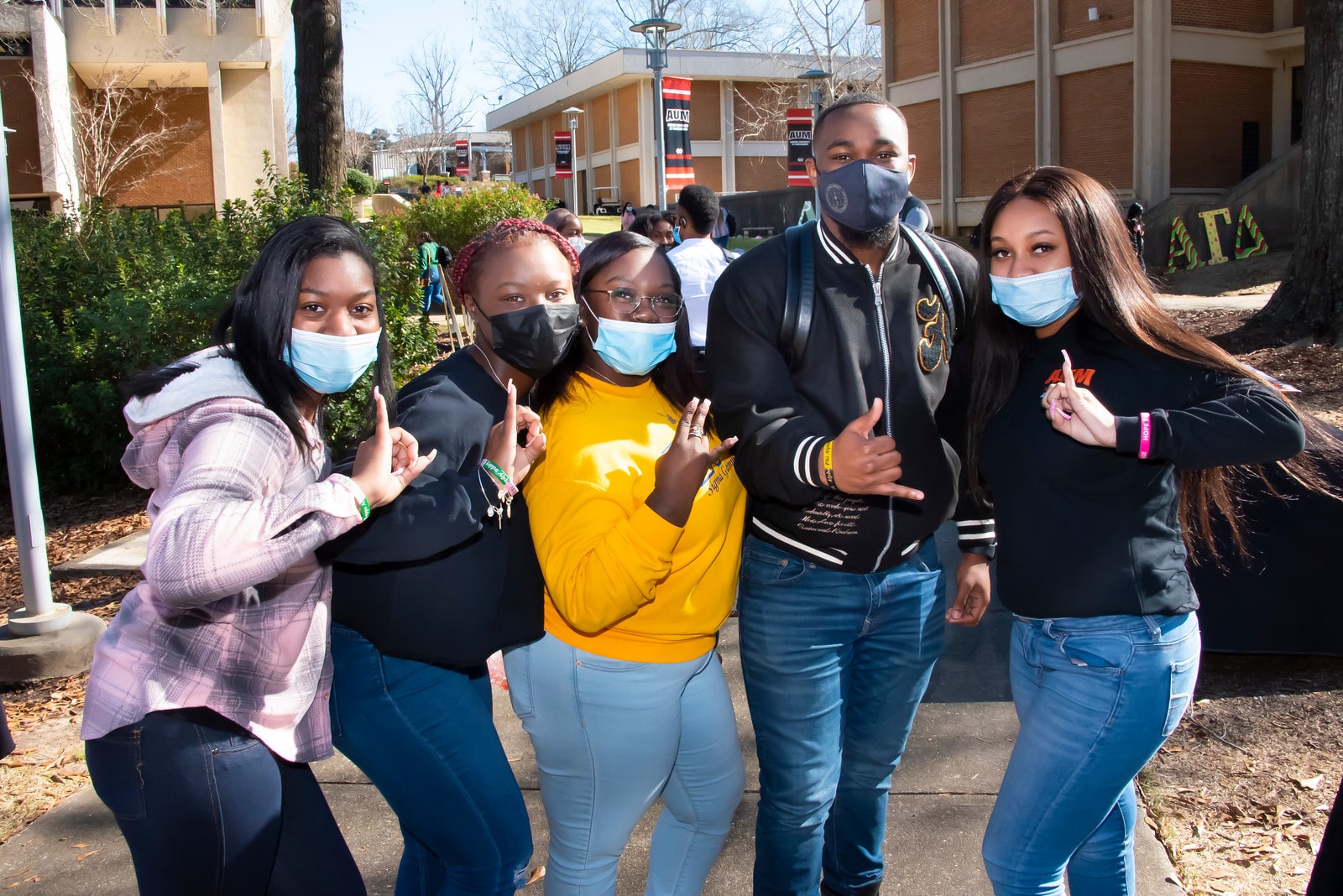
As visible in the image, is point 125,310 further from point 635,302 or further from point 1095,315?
point 1095,315

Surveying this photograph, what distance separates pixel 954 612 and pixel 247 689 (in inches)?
70.6

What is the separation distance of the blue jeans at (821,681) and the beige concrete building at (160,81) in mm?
22008

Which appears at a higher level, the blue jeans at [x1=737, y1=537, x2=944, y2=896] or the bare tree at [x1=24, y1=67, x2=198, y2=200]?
the bare tree at [x1=24, y1=67, x2=198, y2=200]

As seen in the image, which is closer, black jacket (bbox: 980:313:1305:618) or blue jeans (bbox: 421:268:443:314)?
black jacket (bbox: 980:313:1305:618)

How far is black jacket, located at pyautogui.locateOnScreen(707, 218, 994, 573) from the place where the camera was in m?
2.50

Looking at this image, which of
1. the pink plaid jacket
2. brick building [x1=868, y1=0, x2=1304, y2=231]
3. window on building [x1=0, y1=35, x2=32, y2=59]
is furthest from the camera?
brick building [x1=868, y1=0, x2=1304, y2=231]

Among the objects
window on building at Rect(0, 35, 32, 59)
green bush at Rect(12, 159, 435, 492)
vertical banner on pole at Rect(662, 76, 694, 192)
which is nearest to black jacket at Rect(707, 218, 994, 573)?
green bush at Rect(12, 159, 435, 492)

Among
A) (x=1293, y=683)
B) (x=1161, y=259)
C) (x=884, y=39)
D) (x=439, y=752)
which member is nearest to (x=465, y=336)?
(x=1293, y=683)

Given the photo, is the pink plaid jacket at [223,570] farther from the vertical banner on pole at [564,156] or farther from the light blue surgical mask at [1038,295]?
the vertical banner on pole at [564,156]

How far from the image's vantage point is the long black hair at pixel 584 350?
260 cm

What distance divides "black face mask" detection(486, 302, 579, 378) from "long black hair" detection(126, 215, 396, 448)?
0.32 m

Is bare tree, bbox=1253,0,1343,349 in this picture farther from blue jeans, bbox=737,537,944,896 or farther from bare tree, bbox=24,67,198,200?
bare tree, bbox=24,67,198,200

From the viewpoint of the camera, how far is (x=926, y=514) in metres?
2.67

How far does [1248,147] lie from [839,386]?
93.0 ft
